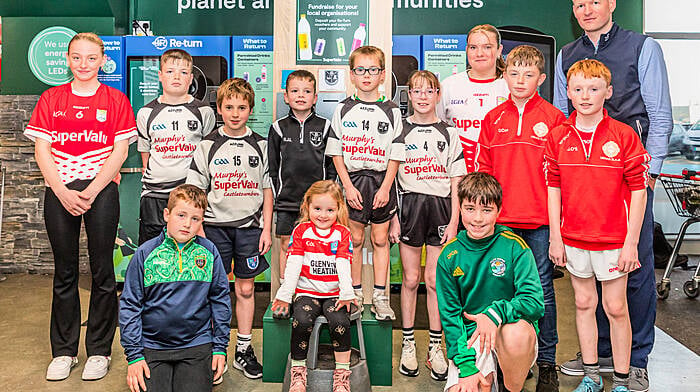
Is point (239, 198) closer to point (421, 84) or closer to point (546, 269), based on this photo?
point (421, 84)

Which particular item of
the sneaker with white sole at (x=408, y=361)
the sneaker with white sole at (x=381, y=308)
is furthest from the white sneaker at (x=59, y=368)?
the sneaker with white sole at (x=408, y=361)

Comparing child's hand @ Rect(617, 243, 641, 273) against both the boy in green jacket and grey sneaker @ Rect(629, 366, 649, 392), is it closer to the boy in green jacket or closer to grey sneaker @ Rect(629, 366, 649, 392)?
the boy in green jacket

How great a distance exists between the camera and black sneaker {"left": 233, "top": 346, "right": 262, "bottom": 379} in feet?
9.20

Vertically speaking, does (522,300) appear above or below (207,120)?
below

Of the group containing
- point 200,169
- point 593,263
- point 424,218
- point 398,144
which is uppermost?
point 398,144

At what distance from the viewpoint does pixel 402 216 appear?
2854mm

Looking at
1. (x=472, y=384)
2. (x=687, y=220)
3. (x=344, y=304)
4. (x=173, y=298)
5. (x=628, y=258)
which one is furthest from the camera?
(x=687, y=220)

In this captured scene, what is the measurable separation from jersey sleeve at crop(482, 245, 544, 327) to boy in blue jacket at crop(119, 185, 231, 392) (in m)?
1.00

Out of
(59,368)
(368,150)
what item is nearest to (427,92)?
(368,150)

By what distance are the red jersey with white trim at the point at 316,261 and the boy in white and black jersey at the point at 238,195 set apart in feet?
1.13

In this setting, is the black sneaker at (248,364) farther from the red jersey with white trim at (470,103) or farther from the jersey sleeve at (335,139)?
the red jersey with white trim at (470,103)

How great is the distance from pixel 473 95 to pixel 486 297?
1114mm

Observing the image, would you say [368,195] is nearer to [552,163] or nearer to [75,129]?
[552,163]

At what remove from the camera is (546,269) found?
8.56ft
